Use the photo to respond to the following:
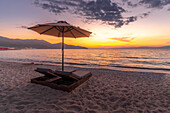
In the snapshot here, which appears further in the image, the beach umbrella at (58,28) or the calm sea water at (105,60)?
the calm sea water at (105,60)

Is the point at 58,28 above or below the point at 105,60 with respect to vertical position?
above

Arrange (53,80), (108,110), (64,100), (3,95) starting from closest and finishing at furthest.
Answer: (108,110) → (64,100) → (3,95) → (53,80)

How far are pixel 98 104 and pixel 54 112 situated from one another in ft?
5.33

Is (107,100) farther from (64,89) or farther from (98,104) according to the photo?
(64,89)

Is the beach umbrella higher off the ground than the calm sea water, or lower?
higher

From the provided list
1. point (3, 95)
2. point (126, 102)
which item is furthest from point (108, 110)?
point (3, 95)

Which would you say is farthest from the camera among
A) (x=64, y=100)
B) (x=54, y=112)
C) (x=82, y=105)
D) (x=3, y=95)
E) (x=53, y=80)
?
(x=53, y=80)

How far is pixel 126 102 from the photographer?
153 inches

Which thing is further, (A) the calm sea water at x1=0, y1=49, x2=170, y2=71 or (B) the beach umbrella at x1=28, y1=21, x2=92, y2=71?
(A) the calm sea water at x1=0, y1=49, x2=170, y2=71

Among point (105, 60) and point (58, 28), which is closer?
point (58, 28)

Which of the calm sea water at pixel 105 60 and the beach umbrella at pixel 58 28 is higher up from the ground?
the beach umbrella at pixel 58 28

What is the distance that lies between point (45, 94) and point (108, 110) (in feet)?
9.08

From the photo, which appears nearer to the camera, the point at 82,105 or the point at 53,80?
the point at 82,105

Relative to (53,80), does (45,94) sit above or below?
below
